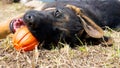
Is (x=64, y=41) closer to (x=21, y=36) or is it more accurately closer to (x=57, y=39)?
(x=57, y=39)

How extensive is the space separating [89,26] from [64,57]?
78 centimetres

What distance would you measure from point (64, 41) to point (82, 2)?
1.15m

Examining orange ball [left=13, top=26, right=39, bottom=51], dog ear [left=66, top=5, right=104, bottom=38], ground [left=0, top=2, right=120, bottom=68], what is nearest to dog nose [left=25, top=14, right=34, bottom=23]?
orange ball [left=13, top=26, right=39, bottom=51]

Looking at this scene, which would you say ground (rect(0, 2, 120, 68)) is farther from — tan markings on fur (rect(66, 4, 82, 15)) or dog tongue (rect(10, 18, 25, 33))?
tan markings on fur (rect(66, 4, 82, 15))

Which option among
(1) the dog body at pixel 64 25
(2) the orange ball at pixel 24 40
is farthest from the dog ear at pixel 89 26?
(2) the orange ball at pixel 24 40

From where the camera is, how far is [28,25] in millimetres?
4176

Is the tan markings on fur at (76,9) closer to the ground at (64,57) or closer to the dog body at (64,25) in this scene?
the dog body at (64,25)

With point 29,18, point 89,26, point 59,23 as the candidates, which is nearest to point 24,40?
point 29,18

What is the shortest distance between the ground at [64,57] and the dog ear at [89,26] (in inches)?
5.9

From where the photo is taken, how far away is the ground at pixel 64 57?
12.0 feet

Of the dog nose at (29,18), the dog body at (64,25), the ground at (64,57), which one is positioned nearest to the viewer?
the ground at (64,57)

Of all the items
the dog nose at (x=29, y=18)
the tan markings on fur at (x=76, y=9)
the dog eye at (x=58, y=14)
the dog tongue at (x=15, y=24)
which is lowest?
the dog tongue at (x=15, y=24)

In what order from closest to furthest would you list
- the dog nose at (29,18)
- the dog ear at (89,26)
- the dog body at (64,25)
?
the dog nose at (29,18) < the dog body at (64,25) < the dog ear at (89,26)

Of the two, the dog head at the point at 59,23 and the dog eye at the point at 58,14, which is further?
the dog eye at the point at 58,14
